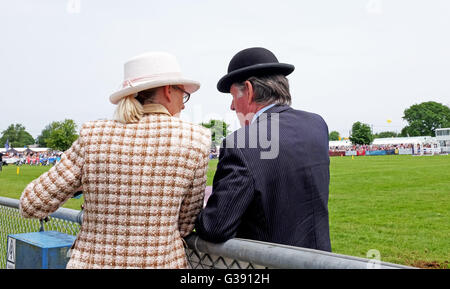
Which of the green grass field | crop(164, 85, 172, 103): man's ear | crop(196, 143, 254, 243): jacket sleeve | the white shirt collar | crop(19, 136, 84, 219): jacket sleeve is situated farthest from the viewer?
the green grass field

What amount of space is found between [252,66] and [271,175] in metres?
0.67

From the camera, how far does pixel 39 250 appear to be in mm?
2656

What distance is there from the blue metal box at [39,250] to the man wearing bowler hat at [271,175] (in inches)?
45.3

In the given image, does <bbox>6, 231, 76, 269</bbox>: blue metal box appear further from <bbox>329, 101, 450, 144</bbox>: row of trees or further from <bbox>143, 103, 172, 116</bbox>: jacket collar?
<bbox>329, 101, 450, 144</bbox>: row of trees

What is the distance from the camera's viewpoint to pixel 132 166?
189 centimetres

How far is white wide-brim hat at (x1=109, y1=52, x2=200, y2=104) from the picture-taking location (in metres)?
2.04

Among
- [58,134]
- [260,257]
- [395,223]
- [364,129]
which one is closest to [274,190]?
[260,257]

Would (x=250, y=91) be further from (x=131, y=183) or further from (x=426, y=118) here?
(x=426, y=118)

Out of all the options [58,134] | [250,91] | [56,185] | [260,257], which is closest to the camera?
[260,257]

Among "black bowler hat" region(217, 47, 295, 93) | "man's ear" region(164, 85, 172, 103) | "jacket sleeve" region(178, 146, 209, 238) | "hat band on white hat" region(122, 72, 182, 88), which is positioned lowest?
"jacket sleeve" region(178, 146, 209, 238)

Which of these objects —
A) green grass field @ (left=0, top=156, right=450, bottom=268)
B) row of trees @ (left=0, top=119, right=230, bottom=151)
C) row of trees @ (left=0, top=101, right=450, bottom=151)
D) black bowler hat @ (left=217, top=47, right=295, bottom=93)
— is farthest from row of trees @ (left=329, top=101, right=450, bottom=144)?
black bowler hat @ (left=217, top=47, right=295, bottom=93)

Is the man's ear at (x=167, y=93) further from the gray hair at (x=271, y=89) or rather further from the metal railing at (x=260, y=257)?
the metal railing at (x=260, y=257)
